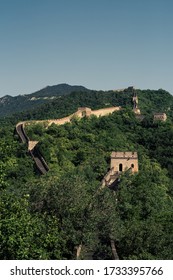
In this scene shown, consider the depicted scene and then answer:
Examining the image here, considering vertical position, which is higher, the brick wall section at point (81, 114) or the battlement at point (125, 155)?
the brick wall section at point (81, 114)

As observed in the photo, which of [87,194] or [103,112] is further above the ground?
[103,112]

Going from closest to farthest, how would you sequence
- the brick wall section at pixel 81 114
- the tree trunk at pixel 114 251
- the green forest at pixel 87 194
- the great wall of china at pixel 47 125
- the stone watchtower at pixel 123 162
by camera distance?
the green forest at pixel 87 194
the tree trunk at pixel 114 251
the stone watchtower at pixel 123 162
the great wall of china at pixel 47 125
the brick wall section at pixel 81 114

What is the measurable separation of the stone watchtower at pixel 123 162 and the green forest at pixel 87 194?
1.22 metres

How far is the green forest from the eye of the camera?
53.1ft

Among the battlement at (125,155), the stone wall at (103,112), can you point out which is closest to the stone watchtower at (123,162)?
the battlement at (125,155)

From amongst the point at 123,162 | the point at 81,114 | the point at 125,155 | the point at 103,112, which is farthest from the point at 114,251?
the point at 103,112

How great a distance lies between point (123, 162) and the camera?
153ft

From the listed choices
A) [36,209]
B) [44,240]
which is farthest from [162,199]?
[44,240]

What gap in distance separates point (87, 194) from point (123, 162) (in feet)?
68.8

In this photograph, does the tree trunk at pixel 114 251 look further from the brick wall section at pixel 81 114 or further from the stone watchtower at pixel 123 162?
the brick wall section at pixel 81 114

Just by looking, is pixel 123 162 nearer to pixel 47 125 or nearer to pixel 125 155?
pixel 125 155

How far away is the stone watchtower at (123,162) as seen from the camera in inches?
1833

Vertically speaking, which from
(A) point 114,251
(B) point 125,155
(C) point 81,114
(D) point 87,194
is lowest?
(A) point 114,251
